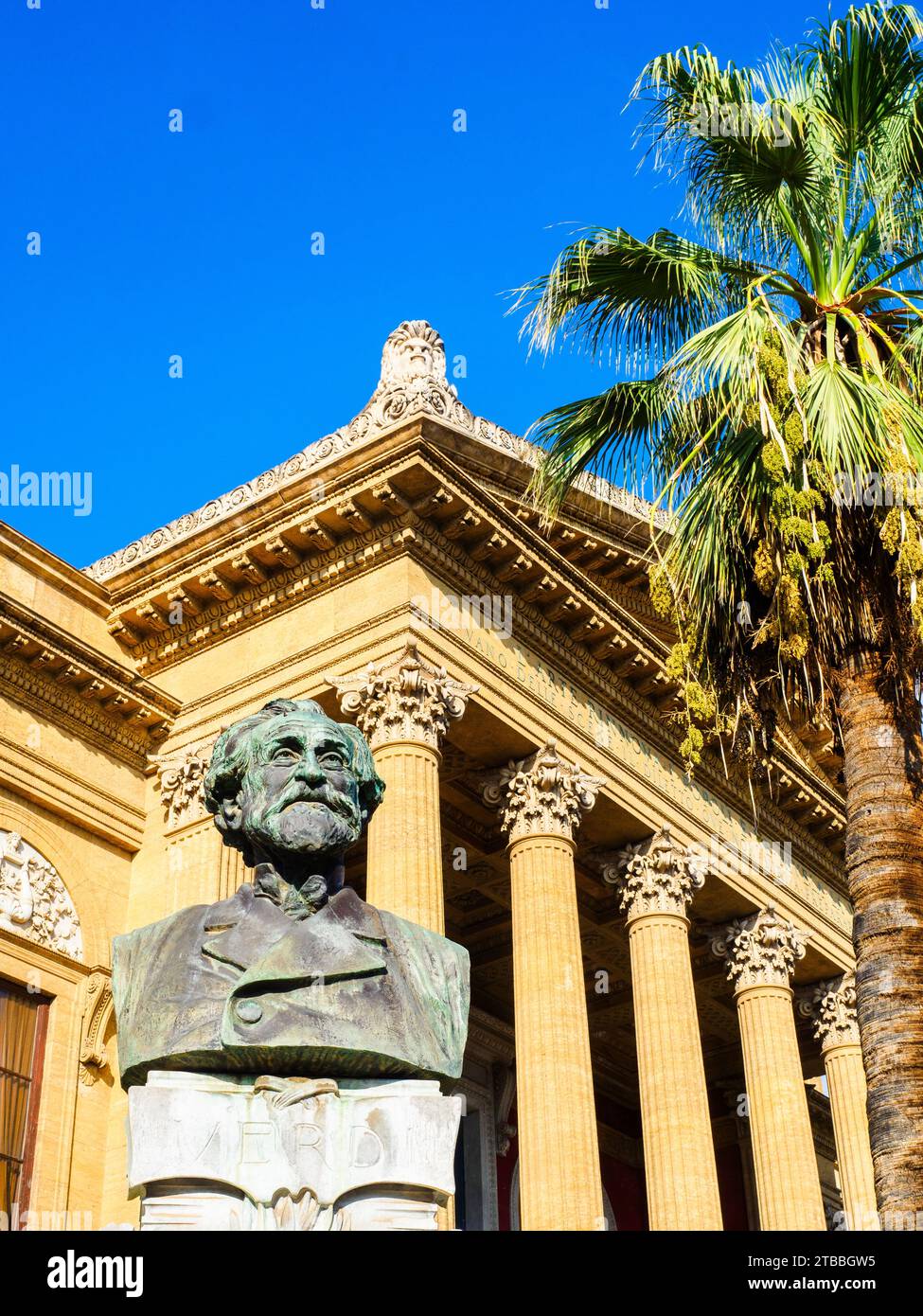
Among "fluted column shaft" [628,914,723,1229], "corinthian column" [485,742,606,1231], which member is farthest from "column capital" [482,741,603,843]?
"fluted column shaft" [628,914,723,1229]

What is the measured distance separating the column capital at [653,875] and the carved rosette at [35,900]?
688 centimetres

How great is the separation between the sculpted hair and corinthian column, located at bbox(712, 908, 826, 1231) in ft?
57.5

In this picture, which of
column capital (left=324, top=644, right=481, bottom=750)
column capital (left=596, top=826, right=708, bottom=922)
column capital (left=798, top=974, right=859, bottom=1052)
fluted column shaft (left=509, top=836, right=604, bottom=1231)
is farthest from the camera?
column capital (left=798, top=974, right=859, bottom=1052)

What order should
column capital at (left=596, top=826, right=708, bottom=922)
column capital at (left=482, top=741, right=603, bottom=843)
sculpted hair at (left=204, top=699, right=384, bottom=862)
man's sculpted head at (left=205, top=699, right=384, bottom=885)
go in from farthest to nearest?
column capital at (left=596, top=826, right=708, bottom=922) → column capital at (left=482, top=741, right=603, bottom=843) → sculpted hair at (left=204, top=699, right=384, bottom=862) → man's sculpted head at (left=205, top=699, right=384, bottom=885)

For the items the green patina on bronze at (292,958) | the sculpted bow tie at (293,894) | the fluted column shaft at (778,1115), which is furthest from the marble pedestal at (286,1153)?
the fluted column shaft at (778,1115)

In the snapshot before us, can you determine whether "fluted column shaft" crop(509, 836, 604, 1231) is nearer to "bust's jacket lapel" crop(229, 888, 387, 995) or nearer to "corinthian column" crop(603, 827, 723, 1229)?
"corinthian column" crop(603, 827, 723, 1229)

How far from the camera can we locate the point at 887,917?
34.1 ft

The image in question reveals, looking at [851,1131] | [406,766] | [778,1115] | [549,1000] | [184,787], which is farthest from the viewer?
[851,1131]

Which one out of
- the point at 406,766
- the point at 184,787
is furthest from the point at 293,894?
the point at 184,787

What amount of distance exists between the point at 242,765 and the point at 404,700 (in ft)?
43.7

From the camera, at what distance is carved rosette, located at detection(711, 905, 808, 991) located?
24.5 meters

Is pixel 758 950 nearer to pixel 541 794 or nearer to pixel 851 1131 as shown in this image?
pixel 851 1131

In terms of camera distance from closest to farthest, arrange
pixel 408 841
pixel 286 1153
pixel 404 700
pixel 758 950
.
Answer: pixel 286 1153
pixel 408 841
pixel 404 700
pixel 758 950
